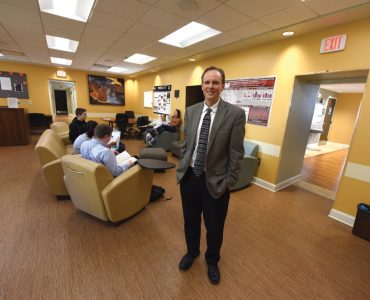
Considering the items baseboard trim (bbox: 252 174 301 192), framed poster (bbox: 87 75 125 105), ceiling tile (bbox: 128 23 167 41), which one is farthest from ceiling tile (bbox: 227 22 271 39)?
framed poster (bbox: 87 75 125 105)

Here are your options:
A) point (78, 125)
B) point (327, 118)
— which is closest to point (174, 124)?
point (78, 125)

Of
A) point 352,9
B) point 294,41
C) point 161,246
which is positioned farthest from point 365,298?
point 294,41

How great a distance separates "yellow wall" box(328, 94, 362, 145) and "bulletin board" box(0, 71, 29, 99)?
12.3 metres

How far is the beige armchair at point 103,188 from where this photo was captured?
1925mm

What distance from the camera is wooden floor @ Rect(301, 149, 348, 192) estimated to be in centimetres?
396

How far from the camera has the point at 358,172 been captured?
236cm

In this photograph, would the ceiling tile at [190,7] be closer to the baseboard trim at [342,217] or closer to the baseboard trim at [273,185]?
the baseboard trim at [273,185]

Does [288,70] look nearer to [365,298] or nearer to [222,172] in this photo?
[222,172]

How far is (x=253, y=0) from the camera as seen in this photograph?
6.74 ft

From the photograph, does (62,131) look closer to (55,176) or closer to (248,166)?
(55,176)

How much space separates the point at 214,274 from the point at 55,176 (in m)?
2.35

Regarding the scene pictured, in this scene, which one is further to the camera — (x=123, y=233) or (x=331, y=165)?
(x=331, y=165)

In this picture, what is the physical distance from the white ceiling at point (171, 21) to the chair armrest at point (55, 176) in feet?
6.88

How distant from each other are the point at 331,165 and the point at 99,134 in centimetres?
601
